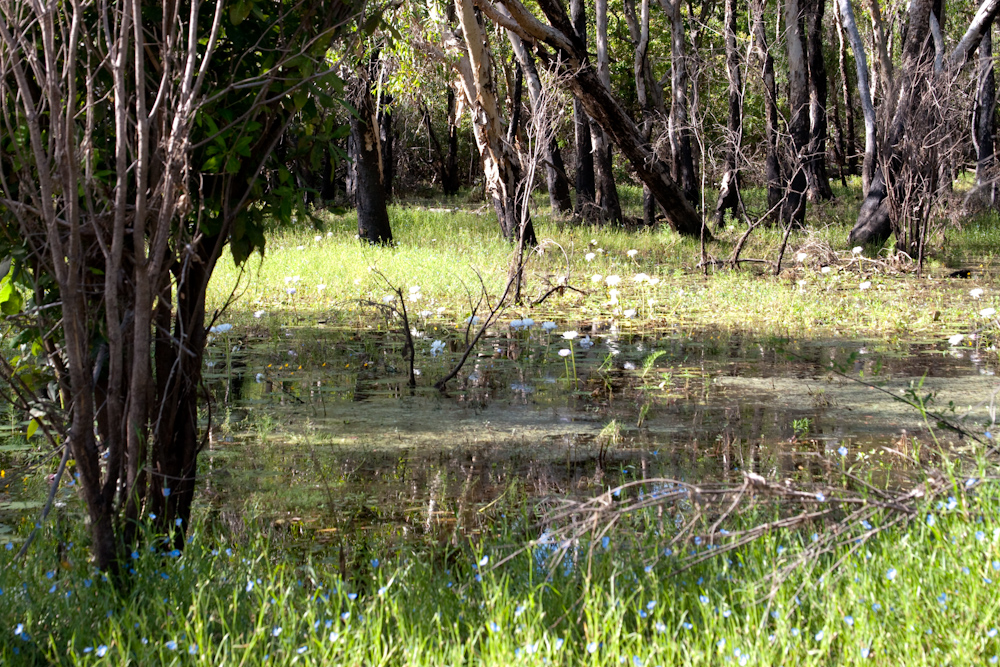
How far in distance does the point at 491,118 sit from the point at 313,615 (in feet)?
32.9

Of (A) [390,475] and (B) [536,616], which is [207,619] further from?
(A) [390,475]

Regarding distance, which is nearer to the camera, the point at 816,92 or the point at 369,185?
the point at 369,185

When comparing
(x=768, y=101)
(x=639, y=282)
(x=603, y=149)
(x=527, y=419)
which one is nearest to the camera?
(x=527, y=419)

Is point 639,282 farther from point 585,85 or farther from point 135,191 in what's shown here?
point 135,191

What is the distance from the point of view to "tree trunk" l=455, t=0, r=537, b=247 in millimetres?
11195

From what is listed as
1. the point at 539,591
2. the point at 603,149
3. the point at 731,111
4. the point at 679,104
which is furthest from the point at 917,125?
the point at 539,591

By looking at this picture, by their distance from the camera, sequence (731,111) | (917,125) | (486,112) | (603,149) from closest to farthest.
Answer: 1. (917,125)
2. (486,112)
3. (731,111)
4. (603,149)

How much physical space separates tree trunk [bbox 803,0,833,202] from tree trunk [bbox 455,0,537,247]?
598 cm

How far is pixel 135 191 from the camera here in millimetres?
3090

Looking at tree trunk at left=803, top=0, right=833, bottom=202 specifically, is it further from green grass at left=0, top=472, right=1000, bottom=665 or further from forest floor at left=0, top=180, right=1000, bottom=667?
green grass at left=0, top=472, right=1000, bottom=665

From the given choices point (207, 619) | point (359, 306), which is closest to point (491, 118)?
point (359, 306)

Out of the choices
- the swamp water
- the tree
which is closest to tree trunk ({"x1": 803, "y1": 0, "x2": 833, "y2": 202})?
the swamp water

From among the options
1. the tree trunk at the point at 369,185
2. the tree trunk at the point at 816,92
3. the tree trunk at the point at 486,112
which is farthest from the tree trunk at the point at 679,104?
the tree trunk at the point at 369,185

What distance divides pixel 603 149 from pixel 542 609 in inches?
591
